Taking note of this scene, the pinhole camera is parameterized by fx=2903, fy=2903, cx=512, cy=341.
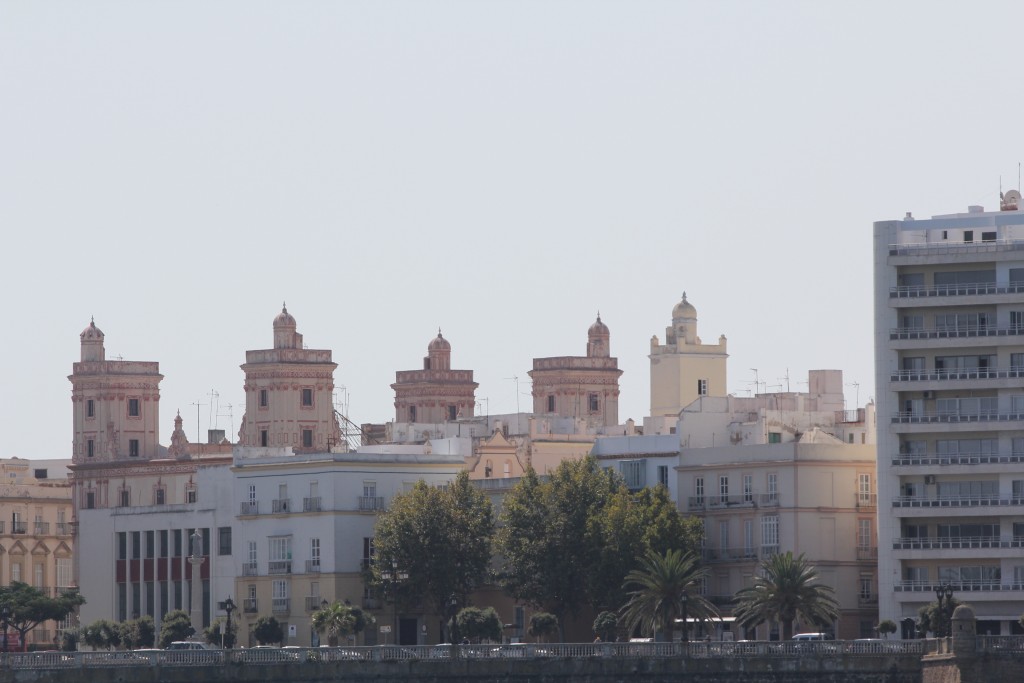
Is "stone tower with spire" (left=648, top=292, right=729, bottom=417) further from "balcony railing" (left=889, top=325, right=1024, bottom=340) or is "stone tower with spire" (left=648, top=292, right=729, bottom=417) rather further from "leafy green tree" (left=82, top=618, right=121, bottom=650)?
"balcony railing" (left=889, top=325, right=1024, bottom=340)

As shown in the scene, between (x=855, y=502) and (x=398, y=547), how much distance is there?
20.9 meters

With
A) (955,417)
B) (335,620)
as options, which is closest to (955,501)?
(955,417)

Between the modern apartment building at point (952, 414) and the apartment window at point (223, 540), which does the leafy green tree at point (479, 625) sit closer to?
the modern apartment building at point (952, 414)

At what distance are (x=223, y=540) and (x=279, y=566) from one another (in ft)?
21.5

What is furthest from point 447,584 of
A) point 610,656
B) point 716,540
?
point 610,656

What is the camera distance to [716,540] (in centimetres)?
12838

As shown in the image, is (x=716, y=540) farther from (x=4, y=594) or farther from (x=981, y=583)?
(x=4, y=594)

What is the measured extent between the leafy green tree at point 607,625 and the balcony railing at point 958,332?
16.5m

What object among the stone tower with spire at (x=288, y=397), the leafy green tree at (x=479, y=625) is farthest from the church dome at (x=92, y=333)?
the leafy green tree at (x=479, y=625)

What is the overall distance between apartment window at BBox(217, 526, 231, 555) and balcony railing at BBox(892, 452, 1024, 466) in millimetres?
39485

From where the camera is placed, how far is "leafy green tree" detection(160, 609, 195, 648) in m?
136

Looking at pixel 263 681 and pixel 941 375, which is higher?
pixel 941 375

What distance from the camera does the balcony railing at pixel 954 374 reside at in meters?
119

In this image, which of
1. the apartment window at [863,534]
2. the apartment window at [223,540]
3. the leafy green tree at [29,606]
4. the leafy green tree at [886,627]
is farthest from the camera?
the leafy green tree at [29,606]
